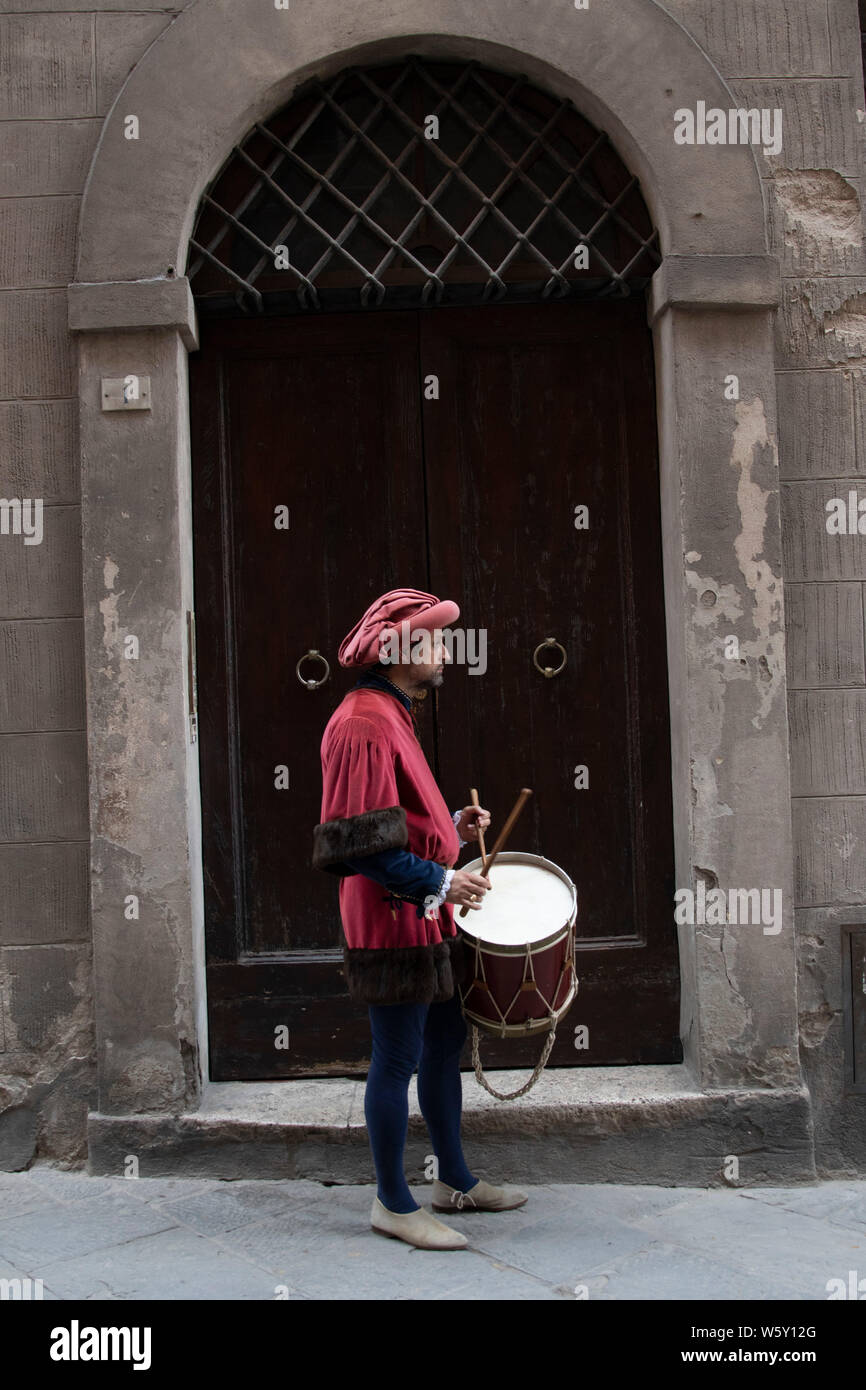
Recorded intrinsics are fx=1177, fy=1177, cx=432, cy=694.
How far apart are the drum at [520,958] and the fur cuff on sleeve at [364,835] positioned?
0.41 metres

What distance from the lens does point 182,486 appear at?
4.02m

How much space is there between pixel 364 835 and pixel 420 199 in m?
2.32

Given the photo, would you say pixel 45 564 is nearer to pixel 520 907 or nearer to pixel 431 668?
pixel 431 668

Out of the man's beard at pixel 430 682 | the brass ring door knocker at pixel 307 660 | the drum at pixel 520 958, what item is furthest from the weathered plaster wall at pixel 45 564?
the drum at pixel 520 958

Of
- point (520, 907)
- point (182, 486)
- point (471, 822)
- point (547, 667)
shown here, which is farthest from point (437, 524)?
point (520, 907)

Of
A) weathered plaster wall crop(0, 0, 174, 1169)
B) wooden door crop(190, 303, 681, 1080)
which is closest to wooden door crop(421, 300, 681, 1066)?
wooden door crop(190, 303, 681, 1080)

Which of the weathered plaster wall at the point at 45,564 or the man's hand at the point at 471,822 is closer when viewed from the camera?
the man's hand at the point at 471,822

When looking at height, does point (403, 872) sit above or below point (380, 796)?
below

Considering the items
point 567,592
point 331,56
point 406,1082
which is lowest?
point 406,1082

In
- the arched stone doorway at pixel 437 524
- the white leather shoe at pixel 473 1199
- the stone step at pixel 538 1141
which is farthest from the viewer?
the arched stone doorway at pixel 437 524

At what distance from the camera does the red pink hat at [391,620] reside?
317 centimetres

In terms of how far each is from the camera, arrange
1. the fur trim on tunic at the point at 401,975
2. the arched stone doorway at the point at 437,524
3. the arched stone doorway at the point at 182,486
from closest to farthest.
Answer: the fur trim on tunic at the point at 401,975 < the arched stone doorway at the point at 182,486 < the arched stone doorway at the point at 437,524

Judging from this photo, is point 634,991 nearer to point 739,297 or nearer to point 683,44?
point 739,297

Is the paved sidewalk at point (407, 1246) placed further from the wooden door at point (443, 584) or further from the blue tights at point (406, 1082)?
the wooden door at point (443, 584)
